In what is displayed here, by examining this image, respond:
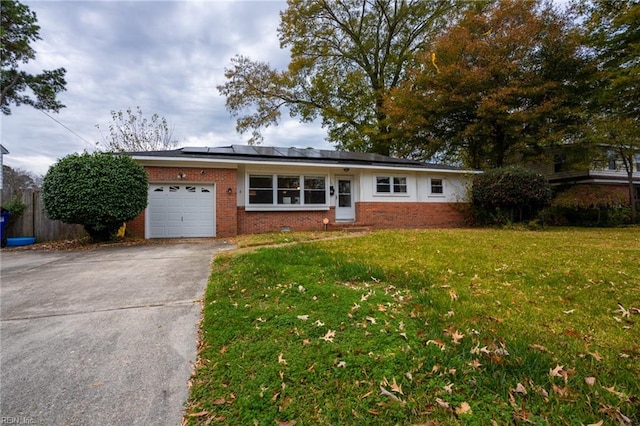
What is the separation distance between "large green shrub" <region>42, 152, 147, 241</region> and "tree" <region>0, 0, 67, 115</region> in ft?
38.5

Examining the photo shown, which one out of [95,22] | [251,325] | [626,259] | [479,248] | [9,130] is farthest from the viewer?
[9,130]

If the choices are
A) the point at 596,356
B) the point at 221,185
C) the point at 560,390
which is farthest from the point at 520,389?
the point at 221,185

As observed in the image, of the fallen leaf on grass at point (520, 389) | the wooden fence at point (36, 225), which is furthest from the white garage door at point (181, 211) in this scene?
the fallen leaf on grass at point (520, 389)

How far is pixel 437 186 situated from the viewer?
13.9 metres

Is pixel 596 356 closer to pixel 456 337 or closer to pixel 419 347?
pixel 456 337

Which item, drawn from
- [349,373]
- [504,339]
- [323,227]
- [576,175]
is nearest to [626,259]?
[504,339]

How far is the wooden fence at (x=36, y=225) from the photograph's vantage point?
9.37m

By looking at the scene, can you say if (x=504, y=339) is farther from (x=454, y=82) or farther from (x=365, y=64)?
(x=365, y=64)

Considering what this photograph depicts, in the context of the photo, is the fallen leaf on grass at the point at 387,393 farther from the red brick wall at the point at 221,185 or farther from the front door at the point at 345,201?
the front door at the point at 345,201

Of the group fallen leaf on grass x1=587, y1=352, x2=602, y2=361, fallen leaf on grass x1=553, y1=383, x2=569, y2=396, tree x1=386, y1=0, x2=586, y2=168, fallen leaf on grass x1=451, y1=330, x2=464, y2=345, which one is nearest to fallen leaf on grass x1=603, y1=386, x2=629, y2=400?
fallen leaf on grass x1=553, y1=383, x2=569, y2=396

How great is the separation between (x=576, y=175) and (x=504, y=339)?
21325 millimetres

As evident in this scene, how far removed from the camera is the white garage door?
33.3 ft

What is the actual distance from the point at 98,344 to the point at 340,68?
72.9ft

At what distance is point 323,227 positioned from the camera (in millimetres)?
12086
